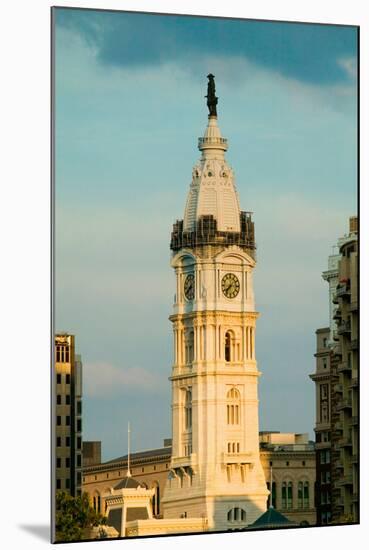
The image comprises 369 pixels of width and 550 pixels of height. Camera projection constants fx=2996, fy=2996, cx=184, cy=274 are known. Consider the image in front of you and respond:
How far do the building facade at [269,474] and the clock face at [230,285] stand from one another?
7.95 ft

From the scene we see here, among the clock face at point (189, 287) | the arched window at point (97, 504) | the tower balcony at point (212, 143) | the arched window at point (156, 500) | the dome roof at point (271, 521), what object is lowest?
the dome roof at point (271, 521)

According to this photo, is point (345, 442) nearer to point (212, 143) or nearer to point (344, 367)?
point (344, 367)

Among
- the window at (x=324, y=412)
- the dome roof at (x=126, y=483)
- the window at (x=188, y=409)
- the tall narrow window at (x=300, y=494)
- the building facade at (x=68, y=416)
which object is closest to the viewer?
the building facade at (x=68, y=416)

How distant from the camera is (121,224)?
48.2 metres

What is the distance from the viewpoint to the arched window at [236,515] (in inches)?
1950

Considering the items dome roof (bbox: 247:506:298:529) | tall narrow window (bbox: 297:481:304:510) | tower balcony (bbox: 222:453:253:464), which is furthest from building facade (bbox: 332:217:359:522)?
tower balcony (bbox: 222:453:253:464)

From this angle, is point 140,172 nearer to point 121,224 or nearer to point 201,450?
point 121,224

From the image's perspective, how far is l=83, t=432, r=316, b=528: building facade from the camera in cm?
4897

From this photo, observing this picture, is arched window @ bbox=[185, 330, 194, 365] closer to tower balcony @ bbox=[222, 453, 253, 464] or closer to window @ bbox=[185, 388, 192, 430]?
window @ bbox=[185, 388, 192, 430]

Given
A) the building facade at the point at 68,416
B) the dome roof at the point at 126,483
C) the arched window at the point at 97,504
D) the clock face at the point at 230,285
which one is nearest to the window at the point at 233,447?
the dome roof at the point at 126,483

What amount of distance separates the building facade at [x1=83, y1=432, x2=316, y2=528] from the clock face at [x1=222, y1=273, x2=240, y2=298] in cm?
242

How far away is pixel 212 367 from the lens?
169 feet

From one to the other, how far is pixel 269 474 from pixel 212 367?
2.08 metres

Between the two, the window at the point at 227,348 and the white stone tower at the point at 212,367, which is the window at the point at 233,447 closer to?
the white stone tower at the point at 212,367
